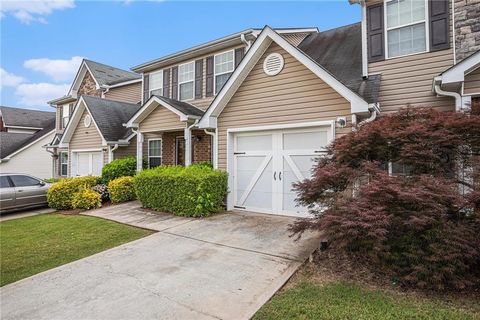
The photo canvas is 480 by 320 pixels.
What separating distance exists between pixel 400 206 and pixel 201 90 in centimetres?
1052

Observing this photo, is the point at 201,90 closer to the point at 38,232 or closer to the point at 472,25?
the point at 38,232

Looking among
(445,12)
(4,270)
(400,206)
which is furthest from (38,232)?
(445,12)

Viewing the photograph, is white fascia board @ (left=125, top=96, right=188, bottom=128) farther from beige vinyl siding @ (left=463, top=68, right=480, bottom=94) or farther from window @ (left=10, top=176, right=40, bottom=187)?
beige vinyl siding @ (left=463, top=68, right=480, bottom=94)

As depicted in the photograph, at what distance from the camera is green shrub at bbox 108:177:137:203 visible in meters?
11.8

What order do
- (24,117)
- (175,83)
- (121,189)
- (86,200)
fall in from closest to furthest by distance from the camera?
(86,200) < (121,189) < (175,83) < (24,117)

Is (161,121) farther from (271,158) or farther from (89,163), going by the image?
(89,163)

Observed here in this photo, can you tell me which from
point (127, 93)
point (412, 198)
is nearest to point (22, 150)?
point (127, 93)

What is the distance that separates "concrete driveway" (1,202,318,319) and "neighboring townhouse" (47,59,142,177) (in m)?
9.92

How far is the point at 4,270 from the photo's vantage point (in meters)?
5.23

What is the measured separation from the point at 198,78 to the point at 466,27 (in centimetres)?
975

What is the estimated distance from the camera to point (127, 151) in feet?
49.1

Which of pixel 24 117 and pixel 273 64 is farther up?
pixel 24 117

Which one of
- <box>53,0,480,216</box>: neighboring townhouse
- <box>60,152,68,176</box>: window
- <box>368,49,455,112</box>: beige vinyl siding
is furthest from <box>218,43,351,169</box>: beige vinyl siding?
<box>60,152,68,176</box>: window

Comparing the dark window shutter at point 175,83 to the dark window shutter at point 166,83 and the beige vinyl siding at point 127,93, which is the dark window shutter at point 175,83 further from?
the beige vinyl siding at point 127,93
